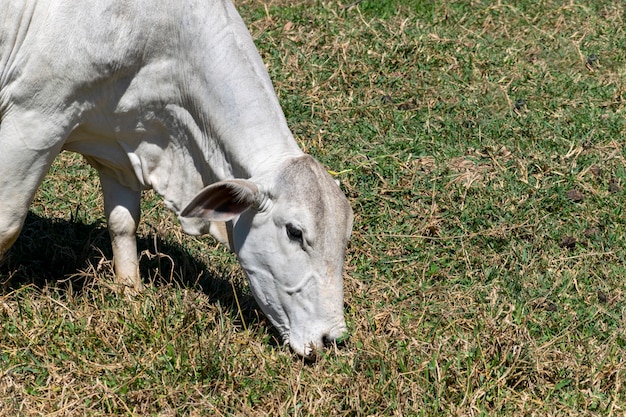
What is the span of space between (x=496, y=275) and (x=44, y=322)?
7.01 ft

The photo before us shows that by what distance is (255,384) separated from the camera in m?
4.30

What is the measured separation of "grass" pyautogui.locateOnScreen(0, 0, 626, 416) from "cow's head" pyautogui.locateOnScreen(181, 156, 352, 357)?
19cm

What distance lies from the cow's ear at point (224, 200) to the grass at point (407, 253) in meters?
0.53

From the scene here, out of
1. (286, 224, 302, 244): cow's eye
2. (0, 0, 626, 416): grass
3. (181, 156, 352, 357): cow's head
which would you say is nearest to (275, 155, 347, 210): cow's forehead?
(181, 156, 352, 357): cow's head

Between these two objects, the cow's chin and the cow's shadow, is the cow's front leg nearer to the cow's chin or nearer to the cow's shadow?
the cow's shadow

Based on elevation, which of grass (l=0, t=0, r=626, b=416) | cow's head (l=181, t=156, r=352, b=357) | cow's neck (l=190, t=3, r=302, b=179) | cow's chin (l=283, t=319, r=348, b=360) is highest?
cow's neck (l=190, t=3, r=302, b=179)

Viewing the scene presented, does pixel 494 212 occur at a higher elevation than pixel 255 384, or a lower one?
lower

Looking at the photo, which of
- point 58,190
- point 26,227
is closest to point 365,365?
point 26,227

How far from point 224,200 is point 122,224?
Result: 3.08 ft

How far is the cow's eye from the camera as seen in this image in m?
4.23

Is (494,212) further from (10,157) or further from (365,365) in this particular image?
(10,157)

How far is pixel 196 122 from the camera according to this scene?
4.50m

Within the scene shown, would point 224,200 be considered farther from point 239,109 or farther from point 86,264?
point 86,264

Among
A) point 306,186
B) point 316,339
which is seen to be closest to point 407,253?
point 316,339
